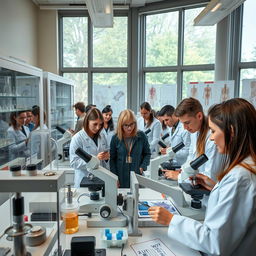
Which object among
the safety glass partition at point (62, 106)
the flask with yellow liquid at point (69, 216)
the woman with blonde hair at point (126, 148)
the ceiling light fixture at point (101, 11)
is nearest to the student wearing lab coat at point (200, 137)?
the woman with blonde hair at point (126, 148)

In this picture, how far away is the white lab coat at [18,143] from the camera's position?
2091mm

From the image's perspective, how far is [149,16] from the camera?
16.9 ft

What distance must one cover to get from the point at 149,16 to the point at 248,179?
4.98 metres

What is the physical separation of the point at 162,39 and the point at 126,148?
353 cm

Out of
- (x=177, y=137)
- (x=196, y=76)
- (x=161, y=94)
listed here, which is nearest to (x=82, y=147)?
(x=177, y=137)

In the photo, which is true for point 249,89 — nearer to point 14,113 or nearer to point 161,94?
point 161,94

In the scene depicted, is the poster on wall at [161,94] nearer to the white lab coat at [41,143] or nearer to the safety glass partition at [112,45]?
the safety glass partition at [112,45]

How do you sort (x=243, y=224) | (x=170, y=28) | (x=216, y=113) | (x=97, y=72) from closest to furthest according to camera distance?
(x=243, y=224) → (x=216, y=113) → (x=170, y=28) → (x=97, y=72)

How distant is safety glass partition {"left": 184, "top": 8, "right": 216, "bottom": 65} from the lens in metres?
4.68

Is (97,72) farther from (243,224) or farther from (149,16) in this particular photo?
(243,224)

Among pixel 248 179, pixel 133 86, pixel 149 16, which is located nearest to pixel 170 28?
pixel 149 16

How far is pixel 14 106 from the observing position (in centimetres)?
223

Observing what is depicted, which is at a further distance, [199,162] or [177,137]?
→ [177,137]

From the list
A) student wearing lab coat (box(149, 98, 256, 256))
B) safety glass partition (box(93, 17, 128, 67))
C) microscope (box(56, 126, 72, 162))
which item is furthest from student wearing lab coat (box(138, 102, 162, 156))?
student wearing lab coat (box(149, 98, 256, 256))
